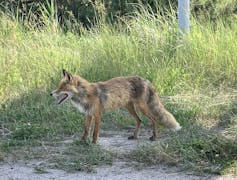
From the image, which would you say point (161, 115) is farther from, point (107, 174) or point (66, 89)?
point (107, 174)

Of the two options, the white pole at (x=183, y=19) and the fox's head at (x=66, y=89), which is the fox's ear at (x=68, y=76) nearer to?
the fox's head at (x=66, y=89)

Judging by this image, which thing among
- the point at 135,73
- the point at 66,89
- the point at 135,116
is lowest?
the point at 135,116

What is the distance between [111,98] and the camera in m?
6.71

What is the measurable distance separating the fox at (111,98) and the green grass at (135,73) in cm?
37

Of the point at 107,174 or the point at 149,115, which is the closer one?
the point at 107,174

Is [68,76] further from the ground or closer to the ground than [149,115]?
further from the ground

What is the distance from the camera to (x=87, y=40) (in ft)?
34.4

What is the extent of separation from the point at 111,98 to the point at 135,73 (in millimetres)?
2507

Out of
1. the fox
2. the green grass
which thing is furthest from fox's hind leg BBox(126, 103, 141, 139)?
the green grass

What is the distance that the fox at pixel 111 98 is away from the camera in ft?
21.3

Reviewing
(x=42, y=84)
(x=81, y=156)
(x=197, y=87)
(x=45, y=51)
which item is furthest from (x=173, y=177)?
(x=45, y=51)

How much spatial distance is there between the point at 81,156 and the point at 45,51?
4321mm

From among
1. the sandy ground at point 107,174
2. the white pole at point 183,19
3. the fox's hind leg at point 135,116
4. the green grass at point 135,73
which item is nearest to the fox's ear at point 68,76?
the green grass at point 135,73

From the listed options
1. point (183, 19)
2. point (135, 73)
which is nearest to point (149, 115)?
point (135, 73)
